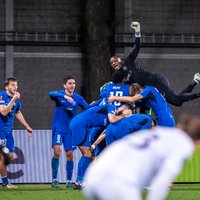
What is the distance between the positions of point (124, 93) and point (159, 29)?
36.7 feet

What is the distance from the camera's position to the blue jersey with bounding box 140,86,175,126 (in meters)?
14.7

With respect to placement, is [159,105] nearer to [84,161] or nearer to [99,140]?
[99,140]

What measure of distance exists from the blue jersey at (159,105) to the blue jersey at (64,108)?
1.62 m

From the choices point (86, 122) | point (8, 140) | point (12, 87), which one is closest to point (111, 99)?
point (86, 122)

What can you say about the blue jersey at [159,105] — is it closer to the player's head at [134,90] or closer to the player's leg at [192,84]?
the player's head at [134,90]

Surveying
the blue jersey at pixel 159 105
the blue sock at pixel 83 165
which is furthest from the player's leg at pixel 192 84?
the blue sock at pixel 83 165

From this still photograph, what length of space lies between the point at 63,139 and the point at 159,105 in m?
2.46

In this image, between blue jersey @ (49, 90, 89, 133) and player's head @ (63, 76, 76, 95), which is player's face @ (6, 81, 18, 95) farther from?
player's head @ (63, 76, 76, 95)

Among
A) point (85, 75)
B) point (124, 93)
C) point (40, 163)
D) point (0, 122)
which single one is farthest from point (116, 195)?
point (85, 75)

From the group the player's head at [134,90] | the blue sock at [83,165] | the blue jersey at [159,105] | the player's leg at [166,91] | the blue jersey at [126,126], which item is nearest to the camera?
the blue jersey at [126,126]

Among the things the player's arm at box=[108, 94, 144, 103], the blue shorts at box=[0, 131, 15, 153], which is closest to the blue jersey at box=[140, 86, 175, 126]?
the player's arm at box=[108, 94, 144, 103]

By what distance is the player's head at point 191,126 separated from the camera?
598 centimetres

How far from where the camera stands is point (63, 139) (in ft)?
54.2

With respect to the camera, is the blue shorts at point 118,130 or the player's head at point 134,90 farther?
the player's head at point 134,90
